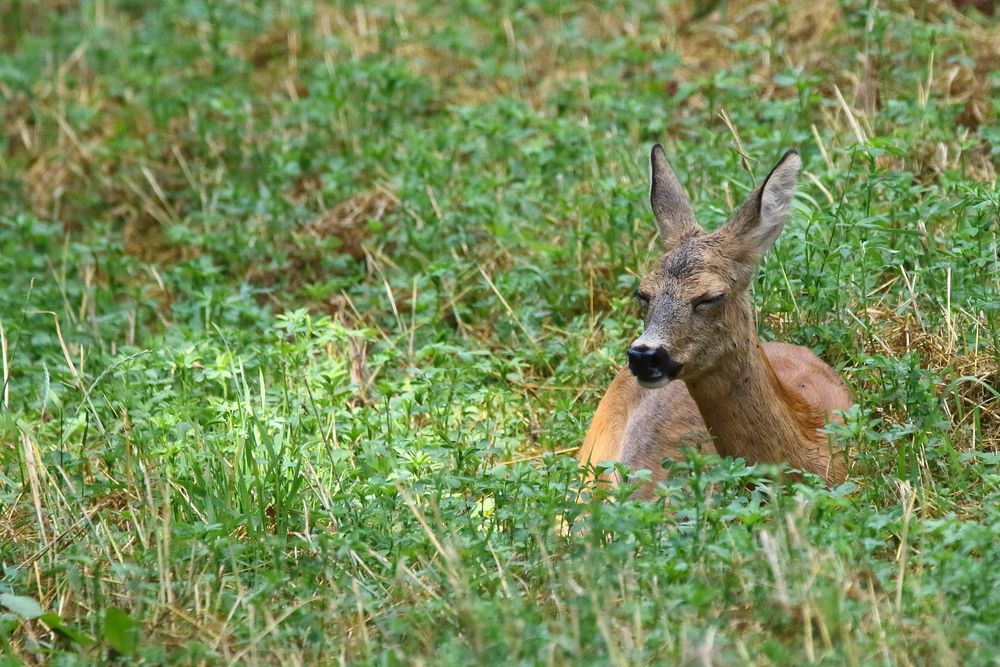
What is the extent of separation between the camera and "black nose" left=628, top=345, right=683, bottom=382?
466 centimetres

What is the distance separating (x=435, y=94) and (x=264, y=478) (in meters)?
4.14

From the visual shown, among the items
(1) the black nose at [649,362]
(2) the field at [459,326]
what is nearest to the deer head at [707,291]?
(1) the black nose at [649,362]

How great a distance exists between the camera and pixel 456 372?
535cm

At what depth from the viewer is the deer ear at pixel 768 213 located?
16.2 feet

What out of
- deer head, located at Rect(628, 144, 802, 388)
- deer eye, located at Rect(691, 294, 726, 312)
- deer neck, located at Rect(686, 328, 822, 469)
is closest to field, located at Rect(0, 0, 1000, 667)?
deer neck, located at Rect(686, 328, 822, 469)

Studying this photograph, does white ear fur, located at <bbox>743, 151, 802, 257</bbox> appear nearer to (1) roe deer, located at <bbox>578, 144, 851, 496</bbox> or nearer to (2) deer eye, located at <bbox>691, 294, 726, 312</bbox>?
(1) roe deer, located at <bbox>578, 144, 851, 496</bbox>

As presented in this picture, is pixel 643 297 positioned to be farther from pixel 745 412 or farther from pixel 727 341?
pixel 745 412

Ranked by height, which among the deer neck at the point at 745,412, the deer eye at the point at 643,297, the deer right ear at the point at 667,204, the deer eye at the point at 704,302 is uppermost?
the deer right ear at the point at 667,204

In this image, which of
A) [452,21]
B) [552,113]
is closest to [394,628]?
[552,113]

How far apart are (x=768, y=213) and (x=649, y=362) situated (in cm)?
72

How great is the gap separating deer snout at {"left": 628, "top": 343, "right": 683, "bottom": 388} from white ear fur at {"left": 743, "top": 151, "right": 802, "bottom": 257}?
563 mm

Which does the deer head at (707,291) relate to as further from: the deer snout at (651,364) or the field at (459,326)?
the field at (459,326)

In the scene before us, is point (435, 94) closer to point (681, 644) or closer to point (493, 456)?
point (493, 456)

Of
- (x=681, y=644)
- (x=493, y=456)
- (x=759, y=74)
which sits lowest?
(x=493, y=456)
